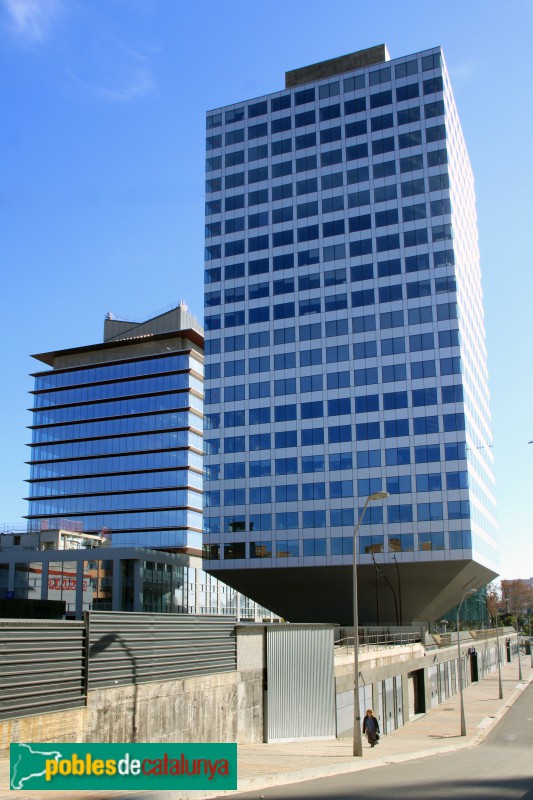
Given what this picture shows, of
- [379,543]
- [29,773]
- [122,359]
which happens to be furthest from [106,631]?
[122,359]

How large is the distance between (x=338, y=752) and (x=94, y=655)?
1278 cm

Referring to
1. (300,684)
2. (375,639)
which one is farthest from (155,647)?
(375,639)

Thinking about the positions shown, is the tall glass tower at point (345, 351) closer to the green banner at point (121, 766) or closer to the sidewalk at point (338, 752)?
the sidewalk at point (338, 752)

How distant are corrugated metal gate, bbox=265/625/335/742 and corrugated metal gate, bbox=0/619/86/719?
500 inches

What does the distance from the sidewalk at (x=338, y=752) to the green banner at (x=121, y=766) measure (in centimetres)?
25

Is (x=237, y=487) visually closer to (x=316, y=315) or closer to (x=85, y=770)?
(x=316, y=315)

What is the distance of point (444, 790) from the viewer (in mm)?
18656

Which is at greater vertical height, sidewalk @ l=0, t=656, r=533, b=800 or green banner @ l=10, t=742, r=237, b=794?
green banner @ l=10, t=742, r=237, b=794

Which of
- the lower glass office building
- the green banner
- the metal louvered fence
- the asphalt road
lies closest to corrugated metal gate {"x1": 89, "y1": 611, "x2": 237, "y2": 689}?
the metal louvered fence

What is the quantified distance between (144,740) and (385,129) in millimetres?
65391

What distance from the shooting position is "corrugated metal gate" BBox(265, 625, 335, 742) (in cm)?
3061

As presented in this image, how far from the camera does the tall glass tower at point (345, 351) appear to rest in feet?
219

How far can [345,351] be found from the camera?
7044 cm

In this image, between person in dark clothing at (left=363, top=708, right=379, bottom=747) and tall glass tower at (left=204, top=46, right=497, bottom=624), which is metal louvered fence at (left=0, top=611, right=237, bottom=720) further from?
tall glass tower at (left=204, top=46, right=497, bottom=624)
